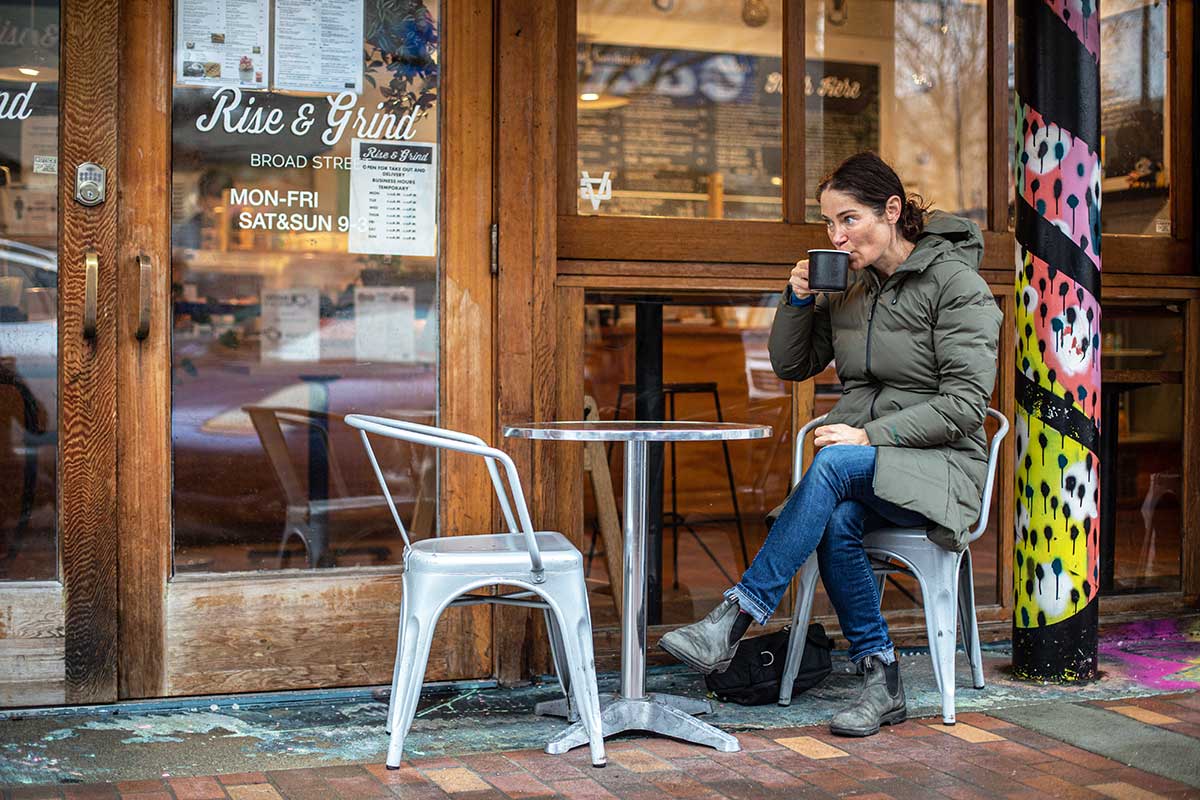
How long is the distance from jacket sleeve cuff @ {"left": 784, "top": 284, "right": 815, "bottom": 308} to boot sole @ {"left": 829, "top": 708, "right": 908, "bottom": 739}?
1077mm

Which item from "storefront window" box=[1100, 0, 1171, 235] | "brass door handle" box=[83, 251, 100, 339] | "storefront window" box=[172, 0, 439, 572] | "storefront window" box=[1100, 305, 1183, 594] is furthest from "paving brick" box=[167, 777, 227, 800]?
"storefront window" box=[1100, 0, 1171, 235]

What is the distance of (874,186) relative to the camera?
3453mm

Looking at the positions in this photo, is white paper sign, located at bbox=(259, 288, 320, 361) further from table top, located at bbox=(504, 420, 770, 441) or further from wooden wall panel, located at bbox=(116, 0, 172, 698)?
table top, located at bbox=(504, 420, 770, 441)

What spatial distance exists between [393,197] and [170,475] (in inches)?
38.1

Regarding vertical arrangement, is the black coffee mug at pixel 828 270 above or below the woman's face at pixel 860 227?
below

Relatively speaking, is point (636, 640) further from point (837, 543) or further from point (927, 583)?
point (927, 583)

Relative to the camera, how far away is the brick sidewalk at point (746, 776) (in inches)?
110

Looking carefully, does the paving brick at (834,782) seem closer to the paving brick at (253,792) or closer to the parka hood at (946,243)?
the paving brick at (253,792)

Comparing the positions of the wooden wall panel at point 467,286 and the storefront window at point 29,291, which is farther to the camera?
the wooden wall panel at point 467,286

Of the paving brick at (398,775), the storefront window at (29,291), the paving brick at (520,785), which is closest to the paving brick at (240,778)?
the paving brick at (398,775)

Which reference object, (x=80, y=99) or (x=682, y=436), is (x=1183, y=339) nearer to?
(x=682, y=436)

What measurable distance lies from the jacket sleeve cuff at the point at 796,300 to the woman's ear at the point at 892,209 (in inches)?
11.5

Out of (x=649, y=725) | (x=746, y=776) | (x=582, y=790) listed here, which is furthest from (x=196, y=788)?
(x=746, y=776)

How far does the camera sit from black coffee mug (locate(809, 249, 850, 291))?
325cm
